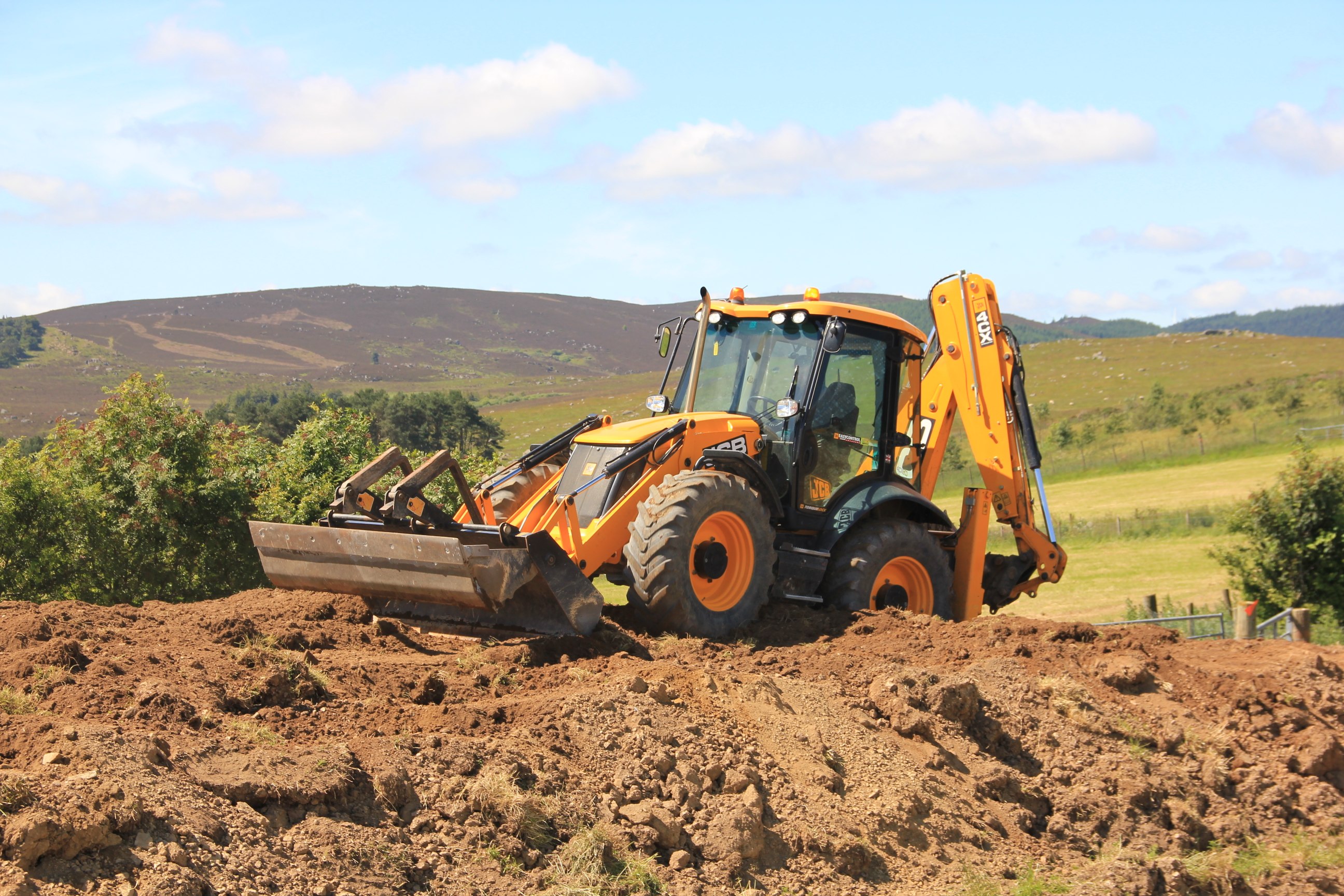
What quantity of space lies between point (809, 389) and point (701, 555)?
2.02 metres

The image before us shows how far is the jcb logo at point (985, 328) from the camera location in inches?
451

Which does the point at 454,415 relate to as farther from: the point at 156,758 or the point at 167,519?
the point at 156,758

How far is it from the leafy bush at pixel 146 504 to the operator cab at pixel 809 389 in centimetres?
846

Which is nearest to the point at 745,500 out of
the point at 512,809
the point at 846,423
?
the point at 846,423

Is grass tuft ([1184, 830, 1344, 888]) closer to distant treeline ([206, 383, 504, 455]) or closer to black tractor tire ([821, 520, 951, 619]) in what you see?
black tractor tire ([821, 520, 951, 619])

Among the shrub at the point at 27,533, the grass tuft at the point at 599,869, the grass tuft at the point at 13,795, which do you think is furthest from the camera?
the shrub at the point at 27,533

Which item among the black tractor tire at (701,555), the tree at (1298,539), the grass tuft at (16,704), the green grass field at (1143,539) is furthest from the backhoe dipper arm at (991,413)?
the tree at (1298,539)

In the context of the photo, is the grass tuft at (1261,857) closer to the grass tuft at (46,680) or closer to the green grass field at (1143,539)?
the grass tuft at (46,680)

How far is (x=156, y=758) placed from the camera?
4.80m

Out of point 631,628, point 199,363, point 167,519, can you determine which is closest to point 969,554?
point 631,628

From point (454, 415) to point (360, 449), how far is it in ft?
113

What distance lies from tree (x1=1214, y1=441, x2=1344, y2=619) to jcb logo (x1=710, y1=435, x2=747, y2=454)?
555 inches

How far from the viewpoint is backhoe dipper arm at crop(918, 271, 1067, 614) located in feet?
37.7

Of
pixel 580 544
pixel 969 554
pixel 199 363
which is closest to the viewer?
pixel 580 544
